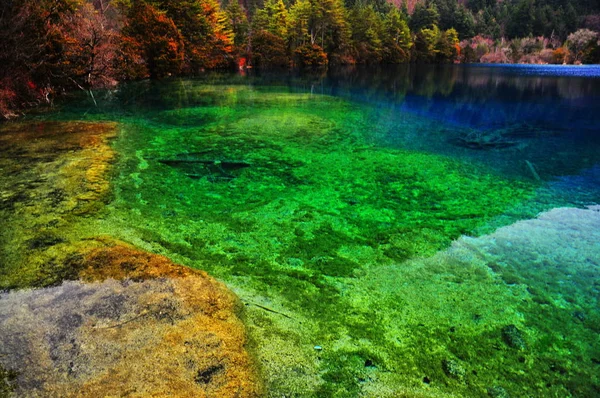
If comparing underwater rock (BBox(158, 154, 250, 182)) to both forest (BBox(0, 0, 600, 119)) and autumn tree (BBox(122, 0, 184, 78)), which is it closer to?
forest (BBox(0, 0, 600, 119))

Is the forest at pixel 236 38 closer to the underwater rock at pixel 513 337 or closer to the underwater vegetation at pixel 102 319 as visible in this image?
the underwater vegetation at pixel 102 319

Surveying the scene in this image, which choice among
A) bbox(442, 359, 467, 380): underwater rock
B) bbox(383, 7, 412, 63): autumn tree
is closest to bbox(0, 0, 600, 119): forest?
bbox(383, 7, 412, 63): autumn tree

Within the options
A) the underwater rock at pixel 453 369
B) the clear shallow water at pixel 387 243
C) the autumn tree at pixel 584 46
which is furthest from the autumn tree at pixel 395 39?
the underwater rock at pixel 453 369

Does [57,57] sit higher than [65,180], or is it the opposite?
[57,57]

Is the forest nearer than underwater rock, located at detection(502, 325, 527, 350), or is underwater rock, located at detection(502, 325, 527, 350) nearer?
underwater rock, located at detection(502, 325, 527, 350)

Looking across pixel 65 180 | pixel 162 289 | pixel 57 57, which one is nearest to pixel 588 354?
pixel 162 289

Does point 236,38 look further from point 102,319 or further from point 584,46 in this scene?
point 584,46

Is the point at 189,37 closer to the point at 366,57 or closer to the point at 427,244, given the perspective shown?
the point at 366,57
